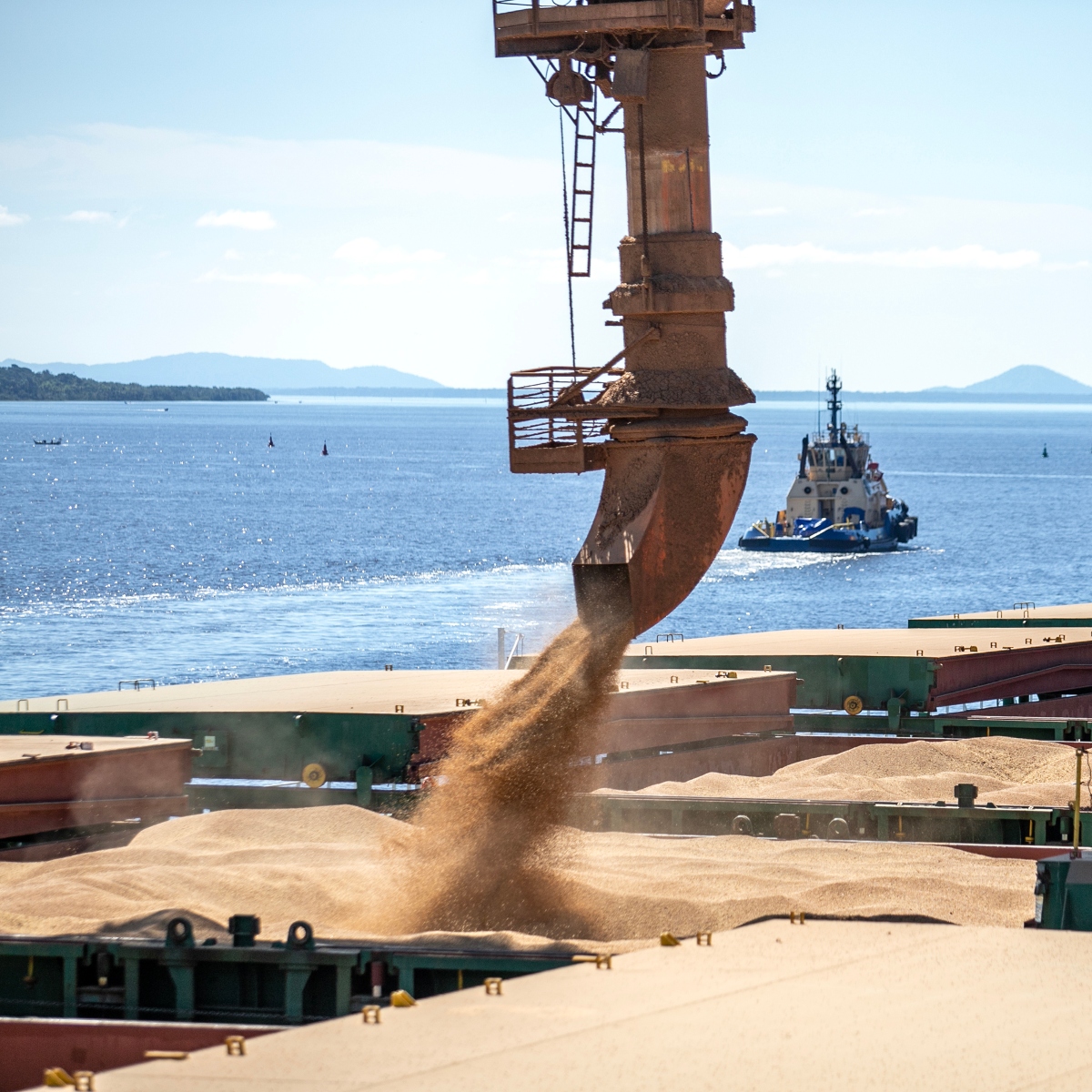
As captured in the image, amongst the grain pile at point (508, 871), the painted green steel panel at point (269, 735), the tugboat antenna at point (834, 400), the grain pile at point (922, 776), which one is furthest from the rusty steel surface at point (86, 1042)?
the tugboat antenna at point (834, 400)

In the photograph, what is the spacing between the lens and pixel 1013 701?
2548 centimetres

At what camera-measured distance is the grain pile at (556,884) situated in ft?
38.8

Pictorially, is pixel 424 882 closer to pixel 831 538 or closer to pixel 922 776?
pixel 922 776

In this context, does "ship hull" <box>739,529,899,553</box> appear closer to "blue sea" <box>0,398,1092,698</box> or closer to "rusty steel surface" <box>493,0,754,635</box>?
"blue sea" <box>0,398,1092,698</box>

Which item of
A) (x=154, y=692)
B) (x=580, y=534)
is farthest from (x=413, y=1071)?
(x=580, y=534)

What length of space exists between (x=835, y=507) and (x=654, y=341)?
82.0 m

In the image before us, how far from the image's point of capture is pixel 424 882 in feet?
42.7

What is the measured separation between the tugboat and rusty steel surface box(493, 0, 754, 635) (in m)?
76.1

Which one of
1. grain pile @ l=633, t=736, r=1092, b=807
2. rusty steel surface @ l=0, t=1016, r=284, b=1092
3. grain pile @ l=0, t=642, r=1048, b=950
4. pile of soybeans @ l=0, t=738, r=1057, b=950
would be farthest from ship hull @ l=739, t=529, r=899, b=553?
rusty steel surface @ l=0, t=1016, r=284, b=1092

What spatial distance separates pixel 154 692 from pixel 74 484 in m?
135

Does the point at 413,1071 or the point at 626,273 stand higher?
the point at 626,273

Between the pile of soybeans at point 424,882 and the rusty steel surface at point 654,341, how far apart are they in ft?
7.00

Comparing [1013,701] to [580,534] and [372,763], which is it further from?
[580,534]

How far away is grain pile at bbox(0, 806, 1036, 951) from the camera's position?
38.8 feet
